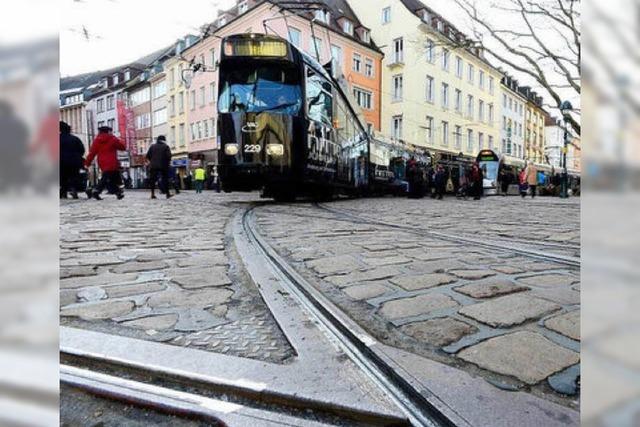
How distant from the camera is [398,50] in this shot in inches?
400

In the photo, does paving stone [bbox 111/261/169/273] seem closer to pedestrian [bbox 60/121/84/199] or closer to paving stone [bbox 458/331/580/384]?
pedestrian [bbox 60/121/84/199]

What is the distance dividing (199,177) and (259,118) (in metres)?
6.87

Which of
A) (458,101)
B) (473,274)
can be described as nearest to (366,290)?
(473,274)

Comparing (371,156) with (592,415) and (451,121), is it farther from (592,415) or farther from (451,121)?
(592,415)

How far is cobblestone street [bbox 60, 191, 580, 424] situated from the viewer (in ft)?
4.21

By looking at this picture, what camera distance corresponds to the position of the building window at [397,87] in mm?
10672

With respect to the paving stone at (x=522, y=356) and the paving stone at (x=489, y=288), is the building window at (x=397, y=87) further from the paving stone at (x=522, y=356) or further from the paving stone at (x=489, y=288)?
the paving stone at (x=522, y=356)

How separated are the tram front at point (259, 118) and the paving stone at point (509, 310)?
589 centimetres

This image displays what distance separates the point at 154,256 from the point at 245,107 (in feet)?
16.4

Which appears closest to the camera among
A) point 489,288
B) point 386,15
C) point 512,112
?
point 489,288

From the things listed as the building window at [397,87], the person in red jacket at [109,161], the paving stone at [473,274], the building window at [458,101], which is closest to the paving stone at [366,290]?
the paving stone at [473,274]

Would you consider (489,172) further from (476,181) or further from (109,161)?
(109,161)

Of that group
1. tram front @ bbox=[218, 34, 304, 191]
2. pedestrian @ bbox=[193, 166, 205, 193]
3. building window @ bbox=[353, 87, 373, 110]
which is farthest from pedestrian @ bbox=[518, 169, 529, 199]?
pedestrian @ bbox=[193, 166, 205, 193]

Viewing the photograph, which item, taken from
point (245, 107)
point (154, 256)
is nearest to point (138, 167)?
point (245, 107)
